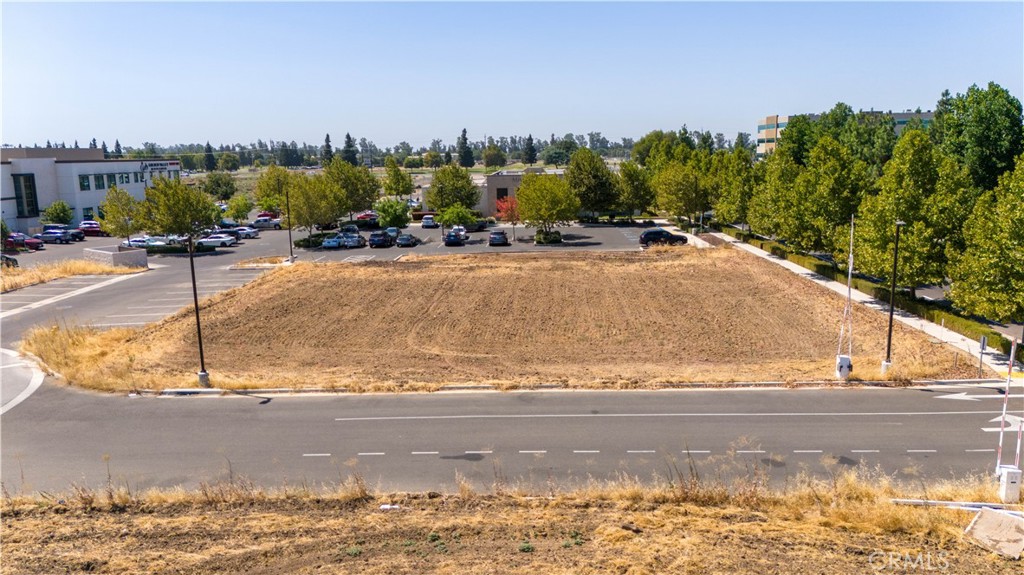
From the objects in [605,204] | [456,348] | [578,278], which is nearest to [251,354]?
[456,348]

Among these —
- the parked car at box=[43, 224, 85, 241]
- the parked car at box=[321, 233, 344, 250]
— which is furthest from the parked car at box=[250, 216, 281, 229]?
the parked car at box=[321, 233, 344, 250]

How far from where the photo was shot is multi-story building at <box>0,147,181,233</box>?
71688 millimetres

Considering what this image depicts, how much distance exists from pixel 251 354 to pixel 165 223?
116 ft

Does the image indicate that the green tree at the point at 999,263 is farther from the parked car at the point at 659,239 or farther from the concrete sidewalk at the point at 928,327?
the parked car at the point at 659,239

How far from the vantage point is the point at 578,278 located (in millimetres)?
41438

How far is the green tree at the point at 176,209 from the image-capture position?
56.5 metres

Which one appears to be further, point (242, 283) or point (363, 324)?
point (242, 283)

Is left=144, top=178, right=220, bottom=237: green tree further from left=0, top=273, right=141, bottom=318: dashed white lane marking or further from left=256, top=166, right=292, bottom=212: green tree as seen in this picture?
left=256, top=166, right=292, bottom=212: green tree

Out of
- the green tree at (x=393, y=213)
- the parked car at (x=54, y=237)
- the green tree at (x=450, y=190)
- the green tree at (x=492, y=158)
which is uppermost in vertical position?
the green tree at (x=492, y=158)

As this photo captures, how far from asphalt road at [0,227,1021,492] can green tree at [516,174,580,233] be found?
38.9 meters

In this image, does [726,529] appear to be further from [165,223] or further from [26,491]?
[165,223]

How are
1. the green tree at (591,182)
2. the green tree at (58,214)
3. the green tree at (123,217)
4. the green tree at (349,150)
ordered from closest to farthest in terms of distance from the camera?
the green tree at (123,217)
the green tree at (58,214)
the green tree at (591,182)
the green tree at (349,150)

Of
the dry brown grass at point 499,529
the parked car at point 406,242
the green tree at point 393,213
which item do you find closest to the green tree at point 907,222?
the dry brown grass at point 499,529

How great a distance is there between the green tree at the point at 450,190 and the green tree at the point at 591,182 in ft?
36.0
